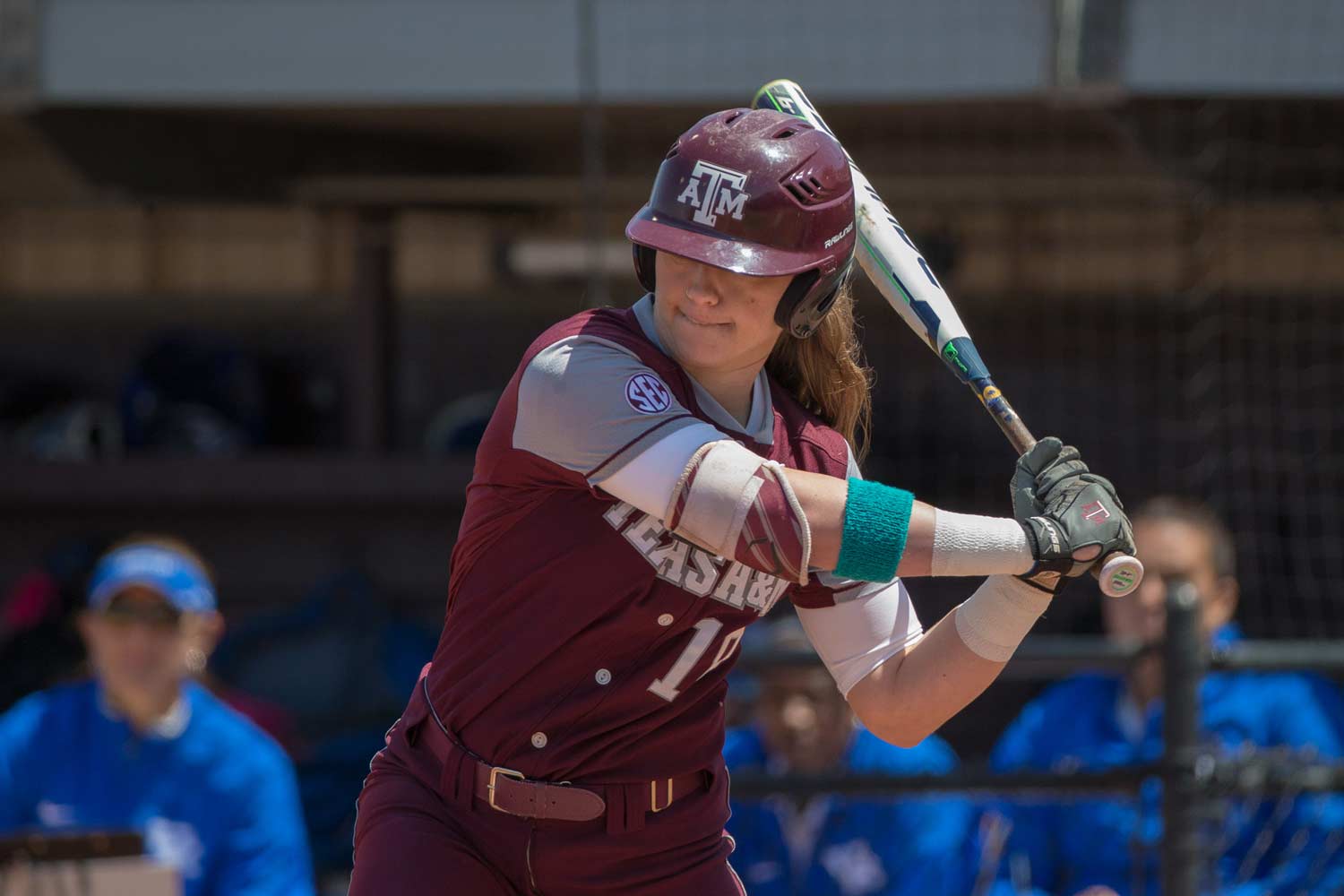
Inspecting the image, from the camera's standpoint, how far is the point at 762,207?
1776mm

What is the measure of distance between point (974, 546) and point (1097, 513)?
6.2 inches

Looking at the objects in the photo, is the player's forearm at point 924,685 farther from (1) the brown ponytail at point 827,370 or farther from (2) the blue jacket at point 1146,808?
(2) the blue jacket at point 1146,808

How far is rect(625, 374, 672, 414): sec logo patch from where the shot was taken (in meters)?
1.75

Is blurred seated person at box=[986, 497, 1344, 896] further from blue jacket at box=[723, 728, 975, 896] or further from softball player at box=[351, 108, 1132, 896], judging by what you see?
softball player at box=[351, 108, 1132, 896]

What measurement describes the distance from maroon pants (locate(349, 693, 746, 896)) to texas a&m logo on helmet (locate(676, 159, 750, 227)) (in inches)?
27.5

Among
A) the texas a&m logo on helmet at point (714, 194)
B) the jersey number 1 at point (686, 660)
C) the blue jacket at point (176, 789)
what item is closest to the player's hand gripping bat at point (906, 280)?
the texas a&m logo on helmet at point (714, 194)

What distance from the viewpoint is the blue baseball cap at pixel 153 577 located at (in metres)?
3.68

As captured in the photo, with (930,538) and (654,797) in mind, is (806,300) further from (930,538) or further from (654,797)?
(654,797)

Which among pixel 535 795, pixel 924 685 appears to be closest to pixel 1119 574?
pixel 924 685

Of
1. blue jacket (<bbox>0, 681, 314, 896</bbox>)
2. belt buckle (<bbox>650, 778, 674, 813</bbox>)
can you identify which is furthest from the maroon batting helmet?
blue jacket (<bbox>0, 681, 314, 896</bbox>)

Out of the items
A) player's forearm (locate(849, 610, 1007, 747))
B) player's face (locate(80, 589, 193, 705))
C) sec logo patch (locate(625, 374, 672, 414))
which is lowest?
player's face (locate(80, 589, 193, 705))

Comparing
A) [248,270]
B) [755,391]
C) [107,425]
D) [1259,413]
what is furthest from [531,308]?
[755,391]

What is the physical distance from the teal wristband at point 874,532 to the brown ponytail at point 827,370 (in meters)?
0.36

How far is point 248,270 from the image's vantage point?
7.03 meters
